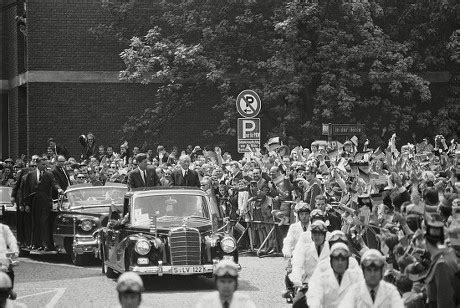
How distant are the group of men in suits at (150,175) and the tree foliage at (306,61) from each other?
40.3ft

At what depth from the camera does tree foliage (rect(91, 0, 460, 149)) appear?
34.5m

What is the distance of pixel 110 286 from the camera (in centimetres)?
1777

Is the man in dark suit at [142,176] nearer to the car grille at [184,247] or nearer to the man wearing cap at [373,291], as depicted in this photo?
the car grille at [184,247]

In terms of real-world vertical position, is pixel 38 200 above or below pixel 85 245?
above

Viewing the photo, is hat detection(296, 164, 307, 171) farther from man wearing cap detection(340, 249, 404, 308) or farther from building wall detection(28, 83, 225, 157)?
building wall detection(28, 83, 225, 157)

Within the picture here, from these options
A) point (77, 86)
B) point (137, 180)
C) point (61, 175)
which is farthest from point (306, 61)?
point (137, 180)

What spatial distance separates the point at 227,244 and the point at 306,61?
60.1 ft

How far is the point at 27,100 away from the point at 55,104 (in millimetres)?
1051

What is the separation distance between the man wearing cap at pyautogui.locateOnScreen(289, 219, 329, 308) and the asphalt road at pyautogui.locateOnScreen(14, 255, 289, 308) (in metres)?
3.02

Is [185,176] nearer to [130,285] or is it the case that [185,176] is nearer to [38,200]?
[38,200]

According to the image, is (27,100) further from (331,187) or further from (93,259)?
(331,187)

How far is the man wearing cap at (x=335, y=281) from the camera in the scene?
9891mm

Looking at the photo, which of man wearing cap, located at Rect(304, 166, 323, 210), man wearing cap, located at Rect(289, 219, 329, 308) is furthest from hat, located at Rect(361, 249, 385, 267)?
man wearing cap, located at Rect(304, 166, 323, 210)

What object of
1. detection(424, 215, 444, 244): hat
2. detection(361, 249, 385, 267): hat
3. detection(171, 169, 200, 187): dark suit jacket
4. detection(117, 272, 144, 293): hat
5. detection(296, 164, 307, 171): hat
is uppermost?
detection(296, 164, 307, 171): hat
